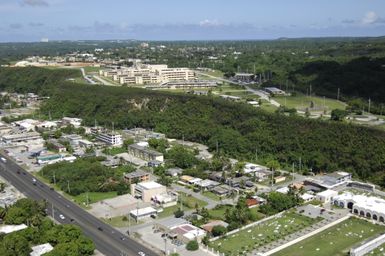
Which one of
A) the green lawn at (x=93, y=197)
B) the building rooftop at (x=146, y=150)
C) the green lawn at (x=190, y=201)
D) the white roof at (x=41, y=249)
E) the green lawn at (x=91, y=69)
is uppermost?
the green lawn at (x=91, y=69)

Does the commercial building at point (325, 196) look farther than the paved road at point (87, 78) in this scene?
No

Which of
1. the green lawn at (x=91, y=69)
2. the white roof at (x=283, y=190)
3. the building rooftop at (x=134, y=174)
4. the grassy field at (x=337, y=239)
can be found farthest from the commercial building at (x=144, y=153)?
the green lawn at (x=91, y=69)

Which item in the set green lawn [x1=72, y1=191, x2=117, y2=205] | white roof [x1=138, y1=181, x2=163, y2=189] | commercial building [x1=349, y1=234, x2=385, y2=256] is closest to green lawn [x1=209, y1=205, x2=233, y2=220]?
white roof [x1=138, y1=181, x2=163, y2=189]

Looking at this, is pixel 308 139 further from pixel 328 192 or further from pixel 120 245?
pixel 120 245

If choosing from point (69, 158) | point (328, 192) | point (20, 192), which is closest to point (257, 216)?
point (328, 192)

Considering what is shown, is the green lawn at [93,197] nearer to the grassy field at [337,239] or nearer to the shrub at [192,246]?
the shrub at [192,246]

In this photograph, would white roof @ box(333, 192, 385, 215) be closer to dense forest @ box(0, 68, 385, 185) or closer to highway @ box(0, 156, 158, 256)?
dense forest @ box(0, 68, 385, 185)

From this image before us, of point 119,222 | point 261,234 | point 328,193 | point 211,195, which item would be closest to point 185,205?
point 211,195
